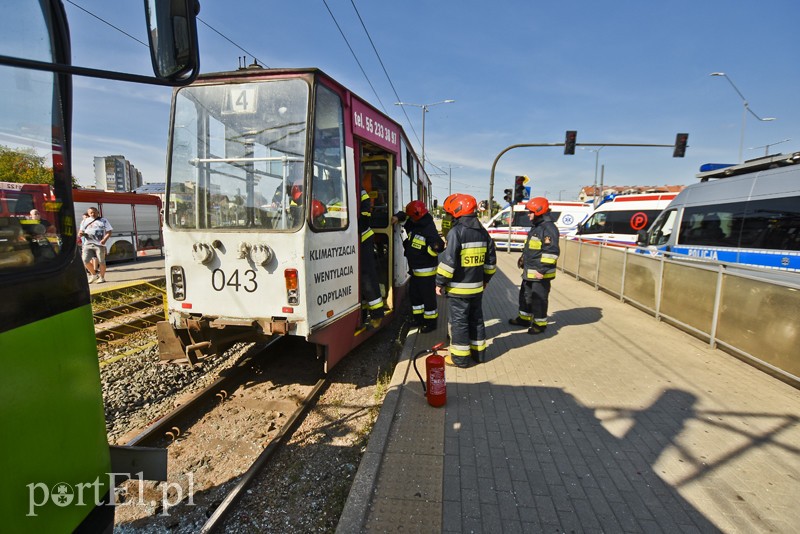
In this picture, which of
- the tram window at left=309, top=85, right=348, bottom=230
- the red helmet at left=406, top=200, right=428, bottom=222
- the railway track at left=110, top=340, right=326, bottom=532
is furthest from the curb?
the red helmet at left=406, top=200, right=428, bottom=222

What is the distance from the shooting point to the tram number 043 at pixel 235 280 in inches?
152

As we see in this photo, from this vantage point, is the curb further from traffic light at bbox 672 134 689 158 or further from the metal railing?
traffic light at bbox 672 134 689 158

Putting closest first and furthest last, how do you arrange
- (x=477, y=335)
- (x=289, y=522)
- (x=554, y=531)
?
(x=554, y=531), (x=289, y=522), (x=477, y=335)

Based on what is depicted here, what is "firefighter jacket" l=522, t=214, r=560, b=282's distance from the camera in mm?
5828

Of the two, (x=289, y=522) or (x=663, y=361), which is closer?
(x=289, y=522)

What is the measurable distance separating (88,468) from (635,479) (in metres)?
3.32

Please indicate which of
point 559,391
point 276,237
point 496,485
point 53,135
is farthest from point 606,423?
point 53,135

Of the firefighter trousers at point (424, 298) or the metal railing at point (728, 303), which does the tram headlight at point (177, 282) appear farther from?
the metal railing at point (728, 303)

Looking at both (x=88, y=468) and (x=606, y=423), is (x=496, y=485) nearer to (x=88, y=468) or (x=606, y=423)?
(x=606, y=423)

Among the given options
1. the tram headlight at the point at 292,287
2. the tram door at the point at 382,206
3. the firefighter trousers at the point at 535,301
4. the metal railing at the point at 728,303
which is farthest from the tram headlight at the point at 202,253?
the metal railing at the point at 728,303

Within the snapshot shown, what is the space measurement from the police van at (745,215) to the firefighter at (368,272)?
5173 mm

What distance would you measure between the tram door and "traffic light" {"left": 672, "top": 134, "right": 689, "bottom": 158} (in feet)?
52.9

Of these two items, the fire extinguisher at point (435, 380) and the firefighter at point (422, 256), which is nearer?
the fire extinguisher at point (435, 380)

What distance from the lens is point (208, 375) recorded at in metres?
5.01
